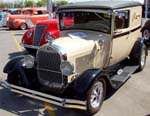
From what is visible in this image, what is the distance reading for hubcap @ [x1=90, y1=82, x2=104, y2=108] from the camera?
5695 mm

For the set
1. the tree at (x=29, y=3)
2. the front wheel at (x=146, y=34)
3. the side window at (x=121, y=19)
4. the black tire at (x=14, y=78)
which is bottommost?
the tree at (x=29, y=3)

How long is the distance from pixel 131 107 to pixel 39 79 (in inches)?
77.8

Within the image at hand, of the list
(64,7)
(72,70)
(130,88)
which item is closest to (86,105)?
(72,70)

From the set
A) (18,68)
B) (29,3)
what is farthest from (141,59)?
(29,3)

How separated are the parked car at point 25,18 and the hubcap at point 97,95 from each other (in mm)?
17191

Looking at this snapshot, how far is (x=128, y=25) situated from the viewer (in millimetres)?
7801

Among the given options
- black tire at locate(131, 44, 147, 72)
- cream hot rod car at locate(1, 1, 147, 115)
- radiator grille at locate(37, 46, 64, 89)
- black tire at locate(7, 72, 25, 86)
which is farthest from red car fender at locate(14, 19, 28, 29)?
radiator grille at locate(37, 46, 64, 89)

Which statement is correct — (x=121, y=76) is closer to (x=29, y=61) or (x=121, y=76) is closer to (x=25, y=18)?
(x=29, y=61)

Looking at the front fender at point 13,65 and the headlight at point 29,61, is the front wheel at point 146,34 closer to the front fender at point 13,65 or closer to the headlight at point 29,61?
the front fender at point 13,65

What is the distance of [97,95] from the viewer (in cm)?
587

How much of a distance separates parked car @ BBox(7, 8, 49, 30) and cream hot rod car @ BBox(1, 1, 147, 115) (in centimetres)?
1550

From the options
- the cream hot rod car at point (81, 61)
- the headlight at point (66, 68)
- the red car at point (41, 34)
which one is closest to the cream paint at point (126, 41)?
the cream hot rod car at point (81, 61)

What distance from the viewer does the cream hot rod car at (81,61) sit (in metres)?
5.63

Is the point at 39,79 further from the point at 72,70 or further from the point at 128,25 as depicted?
the point at 128,25
